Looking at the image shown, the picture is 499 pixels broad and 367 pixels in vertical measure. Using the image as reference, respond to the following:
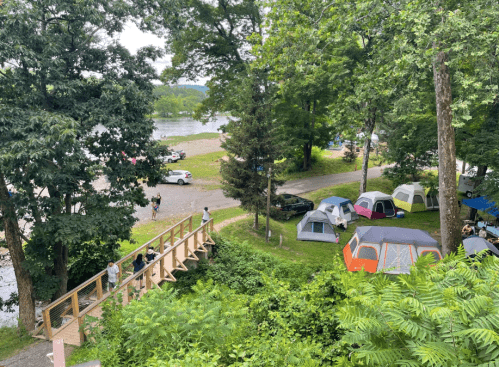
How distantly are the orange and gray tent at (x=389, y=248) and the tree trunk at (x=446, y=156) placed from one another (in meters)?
2.68

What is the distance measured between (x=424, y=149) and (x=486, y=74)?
372 inches

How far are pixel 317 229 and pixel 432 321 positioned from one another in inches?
603

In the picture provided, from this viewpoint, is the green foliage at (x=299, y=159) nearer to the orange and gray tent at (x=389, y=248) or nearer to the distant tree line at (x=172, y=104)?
the orange and gray tent at (x=389, y=248)

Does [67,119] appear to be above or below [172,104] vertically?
below

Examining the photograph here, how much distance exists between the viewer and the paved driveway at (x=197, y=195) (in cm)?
2170

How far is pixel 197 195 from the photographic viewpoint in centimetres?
2500

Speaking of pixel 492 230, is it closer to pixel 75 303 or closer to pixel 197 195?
pixel 197 195

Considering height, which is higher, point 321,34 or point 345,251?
point 321,34

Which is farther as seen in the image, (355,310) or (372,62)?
(372,62)

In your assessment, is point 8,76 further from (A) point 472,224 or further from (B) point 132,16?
(A) point 472,224

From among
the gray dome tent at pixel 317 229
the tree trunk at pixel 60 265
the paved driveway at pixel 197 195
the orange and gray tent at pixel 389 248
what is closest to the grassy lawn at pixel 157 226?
the paved driveway at pixel 197 195

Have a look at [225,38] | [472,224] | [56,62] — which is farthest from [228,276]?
[225,38]

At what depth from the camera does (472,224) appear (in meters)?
18.7

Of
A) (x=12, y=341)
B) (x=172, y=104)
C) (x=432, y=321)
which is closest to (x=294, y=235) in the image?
(x=12, y=341)
